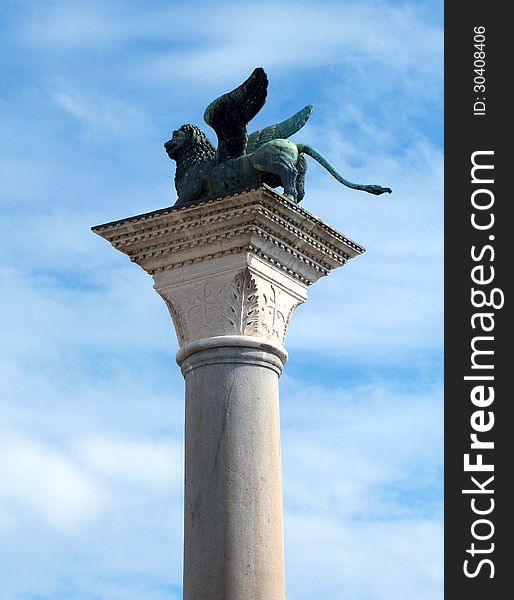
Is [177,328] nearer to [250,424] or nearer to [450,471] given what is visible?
[250,424]

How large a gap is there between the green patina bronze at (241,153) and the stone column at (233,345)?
48 cm

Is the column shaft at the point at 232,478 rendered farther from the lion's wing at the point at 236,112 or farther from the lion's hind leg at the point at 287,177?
the lion's wing at the point at 236,112

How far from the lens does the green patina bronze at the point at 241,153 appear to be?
673 inches

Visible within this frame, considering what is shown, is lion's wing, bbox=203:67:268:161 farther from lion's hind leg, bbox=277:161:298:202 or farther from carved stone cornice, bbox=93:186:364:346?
carved stone cornice, bbox=93:186:364:346

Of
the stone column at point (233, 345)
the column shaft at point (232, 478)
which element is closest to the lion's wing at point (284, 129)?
the stone column at point (233, 345)

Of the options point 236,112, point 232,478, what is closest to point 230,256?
point 236,112

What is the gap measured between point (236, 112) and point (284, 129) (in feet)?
1.96

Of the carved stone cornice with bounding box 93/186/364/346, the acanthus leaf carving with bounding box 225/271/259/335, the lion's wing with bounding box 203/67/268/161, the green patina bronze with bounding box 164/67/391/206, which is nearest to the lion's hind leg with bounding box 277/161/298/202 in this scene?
the green patina bronze with bounding box 164/67/391/206

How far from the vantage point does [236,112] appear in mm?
17453

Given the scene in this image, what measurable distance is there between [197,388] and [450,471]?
8.49 ft

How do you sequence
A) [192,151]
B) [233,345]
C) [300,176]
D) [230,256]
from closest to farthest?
[233,345] < [230,256] < [300,176] < [192,151]

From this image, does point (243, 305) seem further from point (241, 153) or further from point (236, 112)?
point (236, 112)

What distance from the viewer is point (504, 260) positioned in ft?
56.6

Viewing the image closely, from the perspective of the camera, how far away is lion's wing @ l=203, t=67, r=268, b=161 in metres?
17.4
